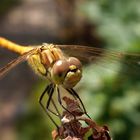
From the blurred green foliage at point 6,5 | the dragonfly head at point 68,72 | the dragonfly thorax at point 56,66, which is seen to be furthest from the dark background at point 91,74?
the dragonfly head at point 68,72

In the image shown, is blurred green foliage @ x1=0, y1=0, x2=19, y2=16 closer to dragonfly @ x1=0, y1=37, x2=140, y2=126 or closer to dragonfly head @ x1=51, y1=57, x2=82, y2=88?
dragonfly @ x1=0, y1=37, x2=140, y2=126

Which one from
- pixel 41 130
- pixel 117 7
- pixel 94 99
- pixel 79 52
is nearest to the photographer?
pixel 79 52

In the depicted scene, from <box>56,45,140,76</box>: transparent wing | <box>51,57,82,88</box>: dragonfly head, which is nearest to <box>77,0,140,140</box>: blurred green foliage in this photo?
<box>56,45,140,76</box>: transparent wing

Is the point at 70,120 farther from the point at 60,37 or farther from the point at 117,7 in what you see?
the point at 60,37

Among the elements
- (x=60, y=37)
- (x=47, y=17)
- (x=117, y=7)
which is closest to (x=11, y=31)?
(x=47, y=17)

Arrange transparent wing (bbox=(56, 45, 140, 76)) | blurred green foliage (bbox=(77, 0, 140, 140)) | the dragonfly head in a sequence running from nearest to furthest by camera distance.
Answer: the dragonfly head, transparent wing (bbox=(56, 45, 140, 76)), blurred green foliage (bbox=(77, 0, 140, 140))

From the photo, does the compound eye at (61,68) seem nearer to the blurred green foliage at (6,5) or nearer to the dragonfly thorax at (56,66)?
the dragonfly thorax at (56,66)

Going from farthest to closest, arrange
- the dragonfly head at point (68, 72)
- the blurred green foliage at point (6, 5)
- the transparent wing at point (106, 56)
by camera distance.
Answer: the blurred green foliage at point (6, 5)
the transparent wing at point (106, 56)
the dragonfly head at point (68, 72)
